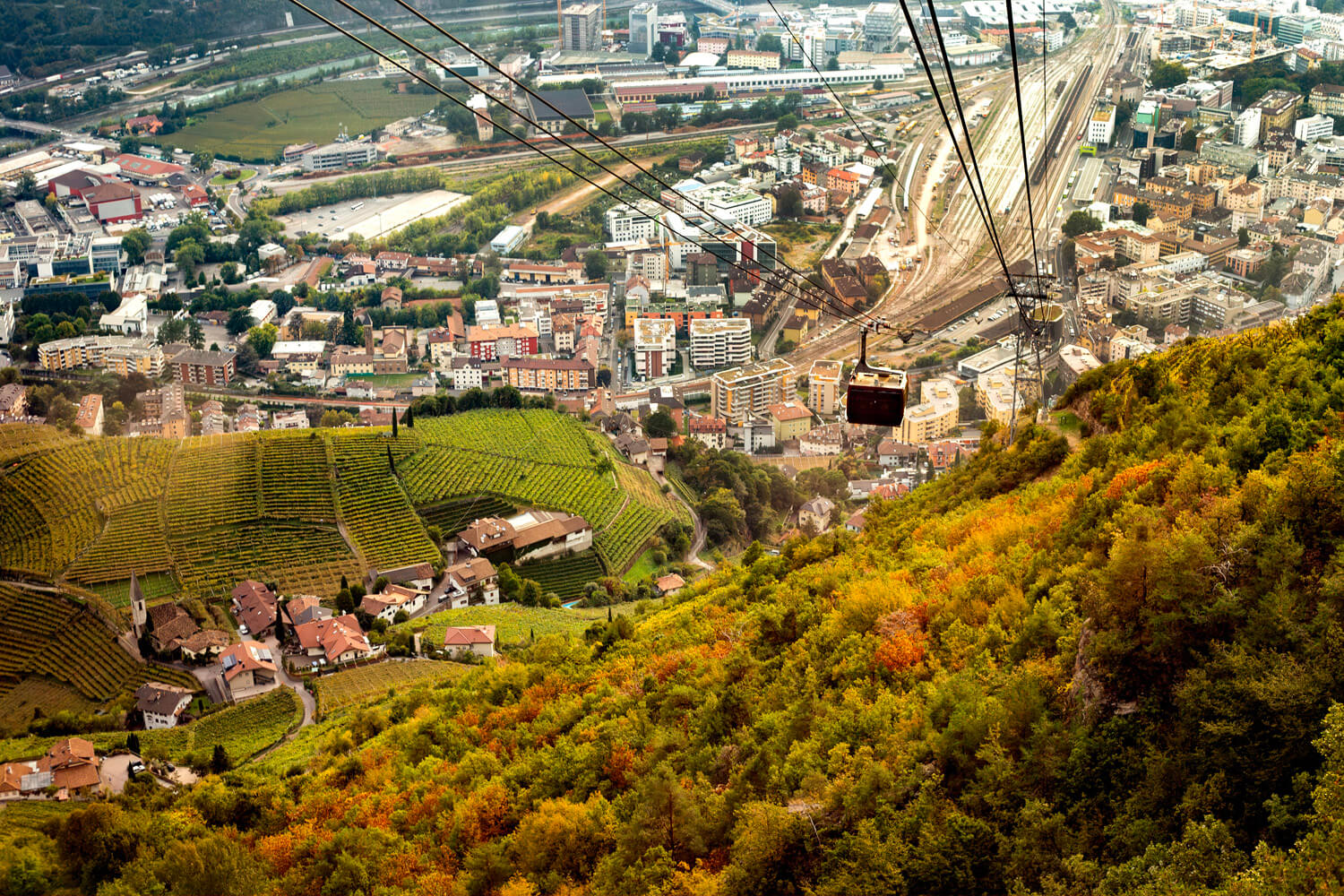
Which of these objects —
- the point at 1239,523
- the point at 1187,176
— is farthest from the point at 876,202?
the point at 1239,523

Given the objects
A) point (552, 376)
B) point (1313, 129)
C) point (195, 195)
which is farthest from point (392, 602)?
point (1313, 129)

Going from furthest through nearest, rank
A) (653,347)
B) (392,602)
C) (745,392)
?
(653,347)
(745,392)
(392,602)

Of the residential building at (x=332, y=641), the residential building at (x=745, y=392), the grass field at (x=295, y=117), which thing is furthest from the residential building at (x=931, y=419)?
the grass field at (x=295, y=117)

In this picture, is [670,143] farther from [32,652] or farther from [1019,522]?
[1019,522]

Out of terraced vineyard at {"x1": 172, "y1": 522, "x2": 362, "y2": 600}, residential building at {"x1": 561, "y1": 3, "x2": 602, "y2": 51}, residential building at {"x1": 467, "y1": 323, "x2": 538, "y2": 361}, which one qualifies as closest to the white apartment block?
residential building at {"x1": 467, "y1": 323, "x2": 538, "y2": 361}

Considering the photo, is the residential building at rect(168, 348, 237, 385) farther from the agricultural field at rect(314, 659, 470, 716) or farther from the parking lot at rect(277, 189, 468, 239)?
the agricultural field at rect(314, 659, 470, 716)

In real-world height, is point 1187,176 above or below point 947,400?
above

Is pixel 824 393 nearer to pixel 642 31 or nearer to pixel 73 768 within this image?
pixel 73 768
